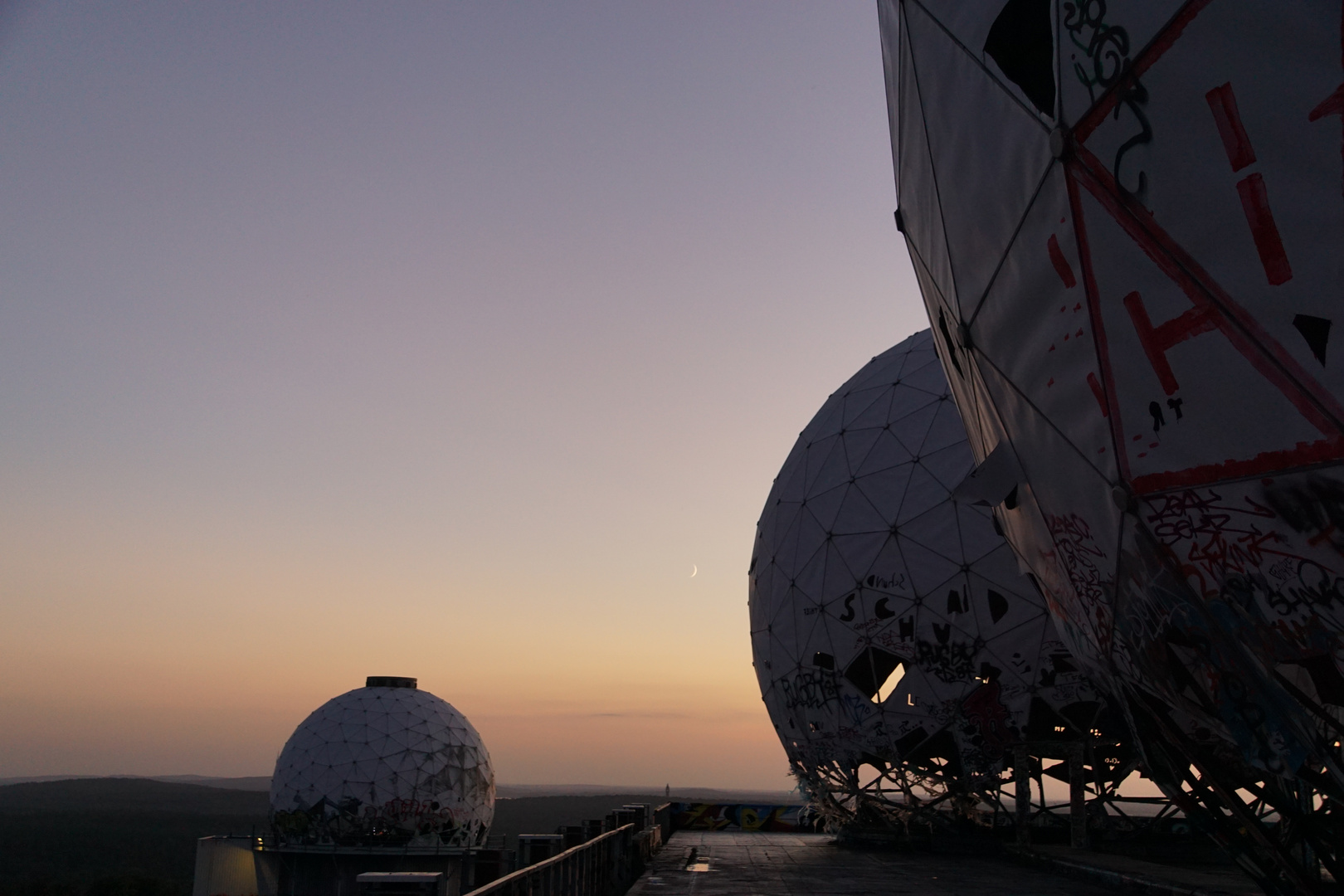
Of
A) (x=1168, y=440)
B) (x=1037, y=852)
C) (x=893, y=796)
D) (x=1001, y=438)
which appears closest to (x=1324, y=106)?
(x=1168, y=440)

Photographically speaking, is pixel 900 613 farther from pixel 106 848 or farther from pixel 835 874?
pixel 106 848

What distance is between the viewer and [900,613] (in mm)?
19016

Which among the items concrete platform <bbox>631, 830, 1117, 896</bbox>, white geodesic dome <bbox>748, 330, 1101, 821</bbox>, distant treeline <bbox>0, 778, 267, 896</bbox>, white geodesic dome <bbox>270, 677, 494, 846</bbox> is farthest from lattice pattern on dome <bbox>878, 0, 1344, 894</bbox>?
distant treeline <bbox>0, 778, 267, 896</bbox>

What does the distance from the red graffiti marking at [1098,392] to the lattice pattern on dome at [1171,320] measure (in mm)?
22

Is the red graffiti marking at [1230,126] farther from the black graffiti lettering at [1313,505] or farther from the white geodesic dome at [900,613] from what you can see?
the white geodesic dome at [900,613]

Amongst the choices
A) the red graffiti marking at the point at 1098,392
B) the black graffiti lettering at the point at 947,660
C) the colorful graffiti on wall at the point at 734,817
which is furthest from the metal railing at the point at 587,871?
the colorful graffiti on wall at the point at 734,817

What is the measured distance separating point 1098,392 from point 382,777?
107 feet

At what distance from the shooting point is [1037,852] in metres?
18.1

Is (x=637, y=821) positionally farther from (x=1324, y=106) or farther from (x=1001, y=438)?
(x=1324, y=106)

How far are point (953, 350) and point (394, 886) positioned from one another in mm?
7248

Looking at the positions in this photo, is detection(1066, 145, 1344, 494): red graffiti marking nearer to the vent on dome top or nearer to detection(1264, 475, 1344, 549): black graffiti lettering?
detection(1264, 475, 1344, 549): black graffiti lettering

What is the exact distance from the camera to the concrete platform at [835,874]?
13.7 m

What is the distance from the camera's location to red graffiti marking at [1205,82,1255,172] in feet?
15.1

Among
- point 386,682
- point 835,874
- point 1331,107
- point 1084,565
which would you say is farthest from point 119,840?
point 1331,107
